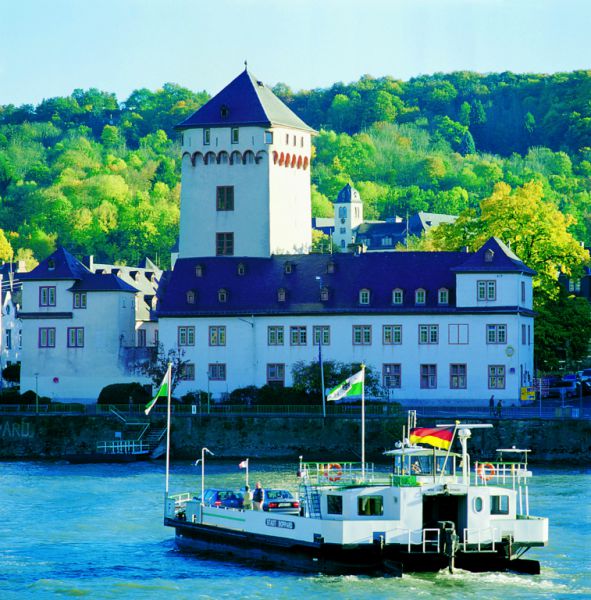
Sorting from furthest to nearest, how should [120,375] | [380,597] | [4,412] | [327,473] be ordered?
[120,375], [4,412], [327,473], [380,597]

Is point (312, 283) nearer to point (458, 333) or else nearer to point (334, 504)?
point (458, 333)

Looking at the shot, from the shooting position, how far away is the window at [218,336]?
111875 millimetres

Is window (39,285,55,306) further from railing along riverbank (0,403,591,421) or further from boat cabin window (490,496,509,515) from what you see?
boat cabin window (490,496,509,515)

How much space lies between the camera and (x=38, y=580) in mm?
61250

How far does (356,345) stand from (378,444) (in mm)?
12398

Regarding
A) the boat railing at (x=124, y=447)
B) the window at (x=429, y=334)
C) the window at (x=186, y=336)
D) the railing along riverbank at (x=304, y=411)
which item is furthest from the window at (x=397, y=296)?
the boat railing at (x=124, y=447)

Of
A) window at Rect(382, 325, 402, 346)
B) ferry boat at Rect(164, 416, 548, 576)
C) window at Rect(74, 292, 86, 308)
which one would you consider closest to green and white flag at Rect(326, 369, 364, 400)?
ferry boat at Rect(164, 416, 548, 576)

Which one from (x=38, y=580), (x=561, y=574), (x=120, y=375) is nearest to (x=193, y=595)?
(x=38, y=580)

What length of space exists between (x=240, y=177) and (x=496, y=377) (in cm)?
2240

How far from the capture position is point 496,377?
10744 centimetres

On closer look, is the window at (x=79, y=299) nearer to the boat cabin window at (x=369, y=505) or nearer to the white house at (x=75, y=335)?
the white house at (x=75, y=335)

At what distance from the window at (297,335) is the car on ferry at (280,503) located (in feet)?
144

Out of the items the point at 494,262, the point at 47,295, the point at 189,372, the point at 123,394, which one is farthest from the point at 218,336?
the point at 494,262

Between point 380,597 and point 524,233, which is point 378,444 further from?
point 380,597
